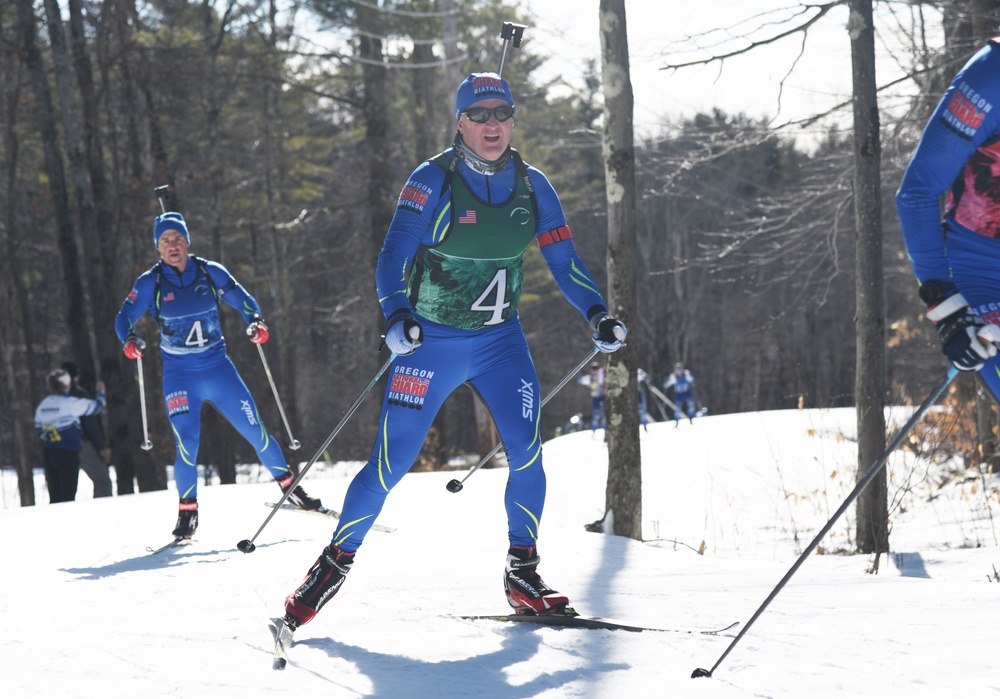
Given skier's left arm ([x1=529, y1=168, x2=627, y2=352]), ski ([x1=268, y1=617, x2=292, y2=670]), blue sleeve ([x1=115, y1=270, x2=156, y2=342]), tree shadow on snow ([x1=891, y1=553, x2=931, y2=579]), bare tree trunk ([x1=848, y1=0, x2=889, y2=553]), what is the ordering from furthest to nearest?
bare tree trunk ([x1=848, y1=0, x2=889, y2=553]) → blue sleeve ([x1=115, y1=270, x2=156, y2=342]) → tree shadow on snow ([x1=891, y1=553, x2=931, y2=579]) → skier's left arm ([x1=529, y1=168, x2=627, y2=352]) → ski ([x1=268, y1=617, x2=292, y2=670])

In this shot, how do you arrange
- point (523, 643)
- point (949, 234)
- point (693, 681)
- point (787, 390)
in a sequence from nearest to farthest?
point (693, 681) → point (949, 234) → point (523, 643) → point (787, 390)

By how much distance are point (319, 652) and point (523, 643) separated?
0.82 meters

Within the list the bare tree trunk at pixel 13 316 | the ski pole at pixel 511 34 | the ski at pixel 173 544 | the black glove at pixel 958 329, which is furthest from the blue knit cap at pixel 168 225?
the bare tree trunk at pixel 13 316

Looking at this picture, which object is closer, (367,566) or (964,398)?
(367,566)

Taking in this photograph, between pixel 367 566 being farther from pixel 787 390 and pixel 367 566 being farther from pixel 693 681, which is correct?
pixel 787 390

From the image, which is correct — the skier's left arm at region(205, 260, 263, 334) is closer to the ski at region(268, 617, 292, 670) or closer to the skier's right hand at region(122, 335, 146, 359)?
the skier's right hand at region(122, 335, 146, 359)

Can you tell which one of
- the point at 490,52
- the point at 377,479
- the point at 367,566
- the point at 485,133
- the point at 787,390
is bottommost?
the point at 787,390

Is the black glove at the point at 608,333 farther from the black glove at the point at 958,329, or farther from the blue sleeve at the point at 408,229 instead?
the black glove at the point at 958,329

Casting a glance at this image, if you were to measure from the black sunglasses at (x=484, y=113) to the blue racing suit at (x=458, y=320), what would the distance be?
192 mm

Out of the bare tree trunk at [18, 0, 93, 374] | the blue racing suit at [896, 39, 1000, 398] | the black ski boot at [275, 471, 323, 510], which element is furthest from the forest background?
the blue racing suit at [896, 39, 1000, 398]

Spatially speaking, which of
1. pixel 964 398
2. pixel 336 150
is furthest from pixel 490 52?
pixel 336 150

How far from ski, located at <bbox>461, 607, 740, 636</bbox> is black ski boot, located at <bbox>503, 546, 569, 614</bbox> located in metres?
0.05

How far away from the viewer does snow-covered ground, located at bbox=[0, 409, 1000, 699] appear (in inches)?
130

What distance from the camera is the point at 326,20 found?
61.5ft
